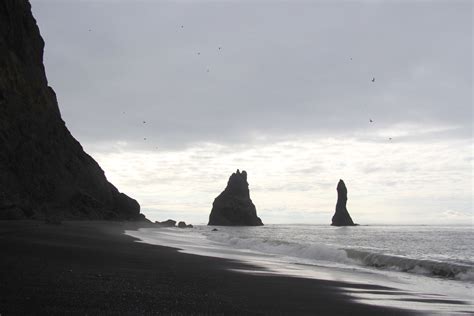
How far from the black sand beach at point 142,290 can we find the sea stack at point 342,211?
155921 millimetres

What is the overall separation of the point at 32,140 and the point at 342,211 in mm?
137500

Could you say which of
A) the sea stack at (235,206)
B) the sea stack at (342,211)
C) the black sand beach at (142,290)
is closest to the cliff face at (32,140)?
the black sand beach at (142,290)

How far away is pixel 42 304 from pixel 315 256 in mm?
18138

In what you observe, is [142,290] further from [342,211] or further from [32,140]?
[342,211]

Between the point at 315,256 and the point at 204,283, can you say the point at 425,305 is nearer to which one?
the point at 204,283

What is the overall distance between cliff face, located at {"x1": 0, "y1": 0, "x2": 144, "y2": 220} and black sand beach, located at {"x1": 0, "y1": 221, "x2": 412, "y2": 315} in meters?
23.4

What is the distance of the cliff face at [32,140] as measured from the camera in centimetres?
3641

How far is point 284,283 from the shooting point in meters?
9.56

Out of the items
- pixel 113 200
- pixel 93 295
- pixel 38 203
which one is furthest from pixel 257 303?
pixel 113 200

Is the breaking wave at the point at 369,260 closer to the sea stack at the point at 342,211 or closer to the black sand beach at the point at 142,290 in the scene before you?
the black sand beach at the point at 142,290

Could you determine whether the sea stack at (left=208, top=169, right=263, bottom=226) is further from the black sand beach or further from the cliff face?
the black sand beach

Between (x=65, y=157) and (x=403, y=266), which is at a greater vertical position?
(x=65, y=157)

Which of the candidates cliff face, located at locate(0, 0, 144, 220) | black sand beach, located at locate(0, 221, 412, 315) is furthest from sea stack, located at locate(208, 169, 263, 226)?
black sand beach, located at locate(0, 221, 412, 315)

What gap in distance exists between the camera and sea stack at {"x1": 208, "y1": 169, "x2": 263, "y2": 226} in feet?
470
